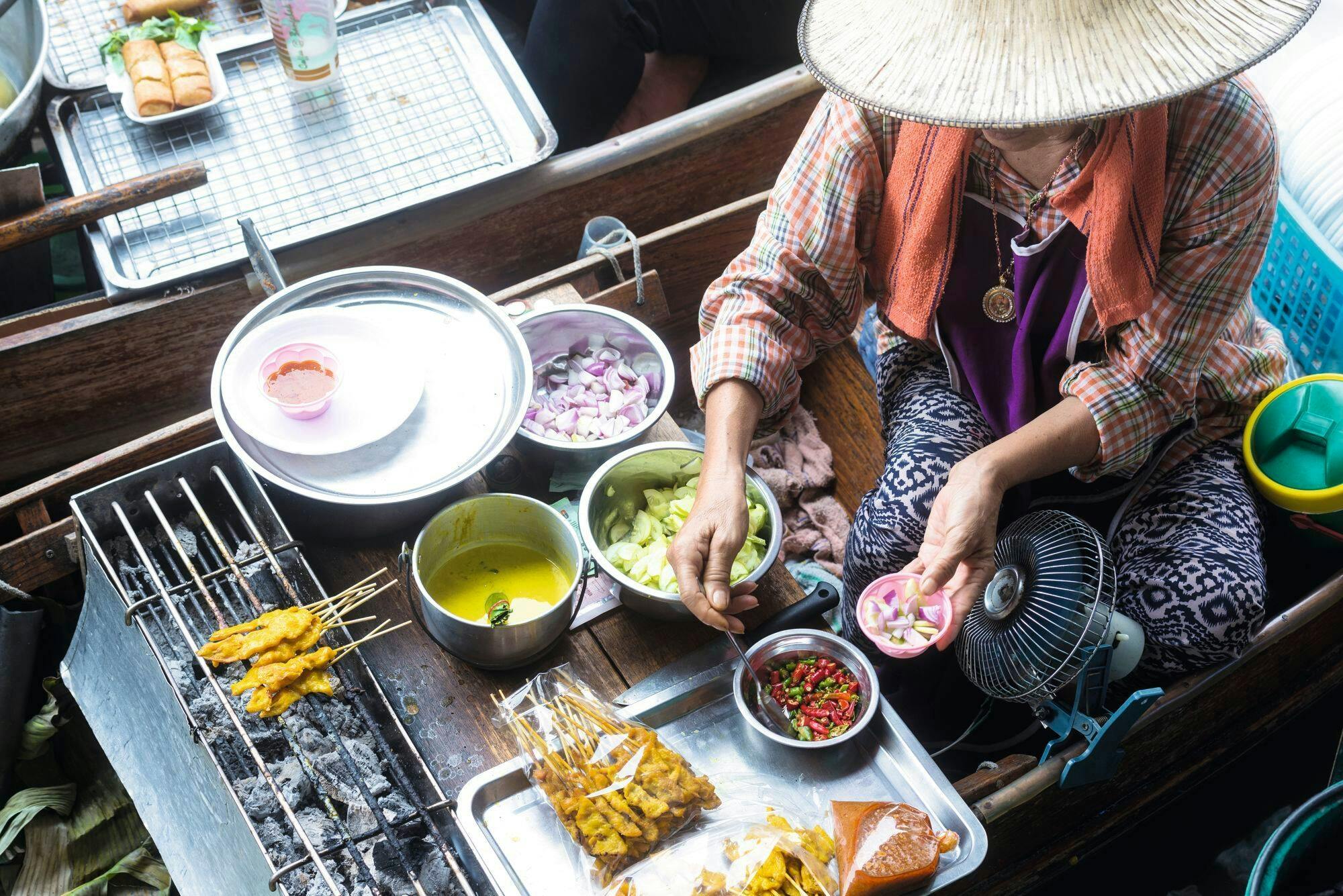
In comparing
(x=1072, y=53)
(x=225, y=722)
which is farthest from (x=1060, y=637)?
(x=225, y=722)

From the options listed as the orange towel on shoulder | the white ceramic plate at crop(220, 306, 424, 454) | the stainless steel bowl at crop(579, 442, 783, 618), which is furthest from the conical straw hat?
the white ceramic plate at crop(220, 306, 424, 454)

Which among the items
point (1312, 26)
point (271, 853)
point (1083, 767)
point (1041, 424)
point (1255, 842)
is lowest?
point (1255, 842)

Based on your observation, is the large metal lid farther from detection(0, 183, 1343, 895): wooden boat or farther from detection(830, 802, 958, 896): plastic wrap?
detection(830, 802, 958, 896): plastic wrap

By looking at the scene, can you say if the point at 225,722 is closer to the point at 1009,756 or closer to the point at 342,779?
the point at 342,779

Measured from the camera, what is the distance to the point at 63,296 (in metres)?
2.84

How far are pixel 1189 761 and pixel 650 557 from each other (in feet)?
4.31

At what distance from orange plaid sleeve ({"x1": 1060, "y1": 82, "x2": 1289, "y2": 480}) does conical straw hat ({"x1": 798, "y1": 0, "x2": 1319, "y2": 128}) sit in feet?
1.43

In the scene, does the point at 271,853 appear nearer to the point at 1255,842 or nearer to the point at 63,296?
the point at 63,296

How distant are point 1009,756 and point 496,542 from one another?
42.7 inches

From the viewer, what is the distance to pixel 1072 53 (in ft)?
4.06

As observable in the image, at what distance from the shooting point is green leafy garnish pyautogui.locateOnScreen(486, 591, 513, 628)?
1979 mm

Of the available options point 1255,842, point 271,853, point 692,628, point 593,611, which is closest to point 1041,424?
point 692,628

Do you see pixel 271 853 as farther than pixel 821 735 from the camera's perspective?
No

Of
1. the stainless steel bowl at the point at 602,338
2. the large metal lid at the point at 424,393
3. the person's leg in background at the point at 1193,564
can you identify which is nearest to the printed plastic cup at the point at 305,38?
the large metal lid at the point at 424,393
